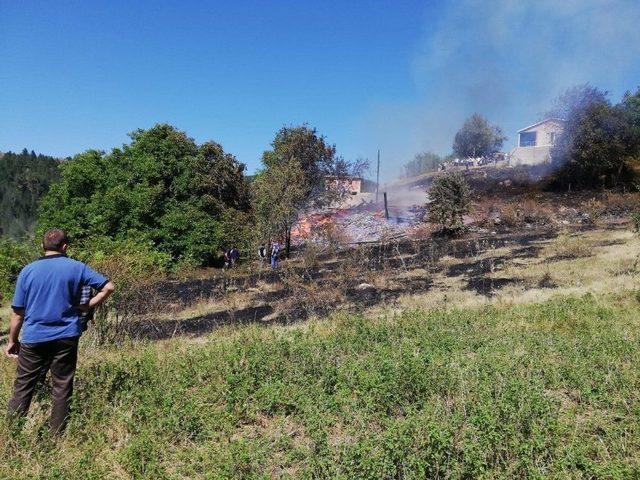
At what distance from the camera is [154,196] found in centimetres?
1983

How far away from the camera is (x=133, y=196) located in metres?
19.7

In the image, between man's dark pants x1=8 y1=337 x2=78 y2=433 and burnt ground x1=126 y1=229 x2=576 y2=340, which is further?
burnt ground x1=126 y1=229 x2=576 y2=340

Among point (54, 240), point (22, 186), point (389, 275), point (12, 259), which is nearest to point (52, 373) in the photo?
point (54, 240)

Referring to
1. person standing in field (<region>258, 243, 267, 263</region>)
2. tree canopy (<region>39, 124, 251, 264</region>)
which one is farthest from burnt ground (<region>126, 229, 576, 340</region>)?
tree canopy (<region>39, 124, 251, 264</region>)

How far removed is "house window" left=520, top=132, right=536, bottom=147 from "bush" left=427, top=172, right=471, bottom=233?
104ft

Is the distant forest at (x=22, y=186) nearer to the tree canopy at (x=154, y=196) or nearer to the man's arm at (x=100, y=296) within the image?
the tree canopy at (x=154, y=196)

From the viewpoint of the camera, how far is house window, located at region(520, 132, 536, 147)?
46.1 meters

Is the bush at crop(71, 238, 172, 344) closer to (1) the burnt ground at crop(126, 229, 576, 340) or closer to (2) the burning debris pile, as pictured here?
(1) the burnt ground at crop(126, 229, 576, 340)

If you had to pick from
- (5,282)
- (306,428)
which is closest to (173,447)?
(306,428)

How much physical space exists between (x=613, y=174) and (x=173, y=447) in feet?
90.1

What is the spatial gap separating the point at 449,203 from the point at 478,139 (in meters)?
39.0

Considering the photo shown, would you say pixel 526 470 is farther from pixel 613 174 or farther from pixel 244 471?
pixel 613 174

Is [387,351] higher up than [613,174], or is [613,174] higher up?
[613,174]

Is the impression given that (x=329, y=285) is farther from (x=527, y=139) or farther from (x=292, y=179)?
(x=527, y=139)
